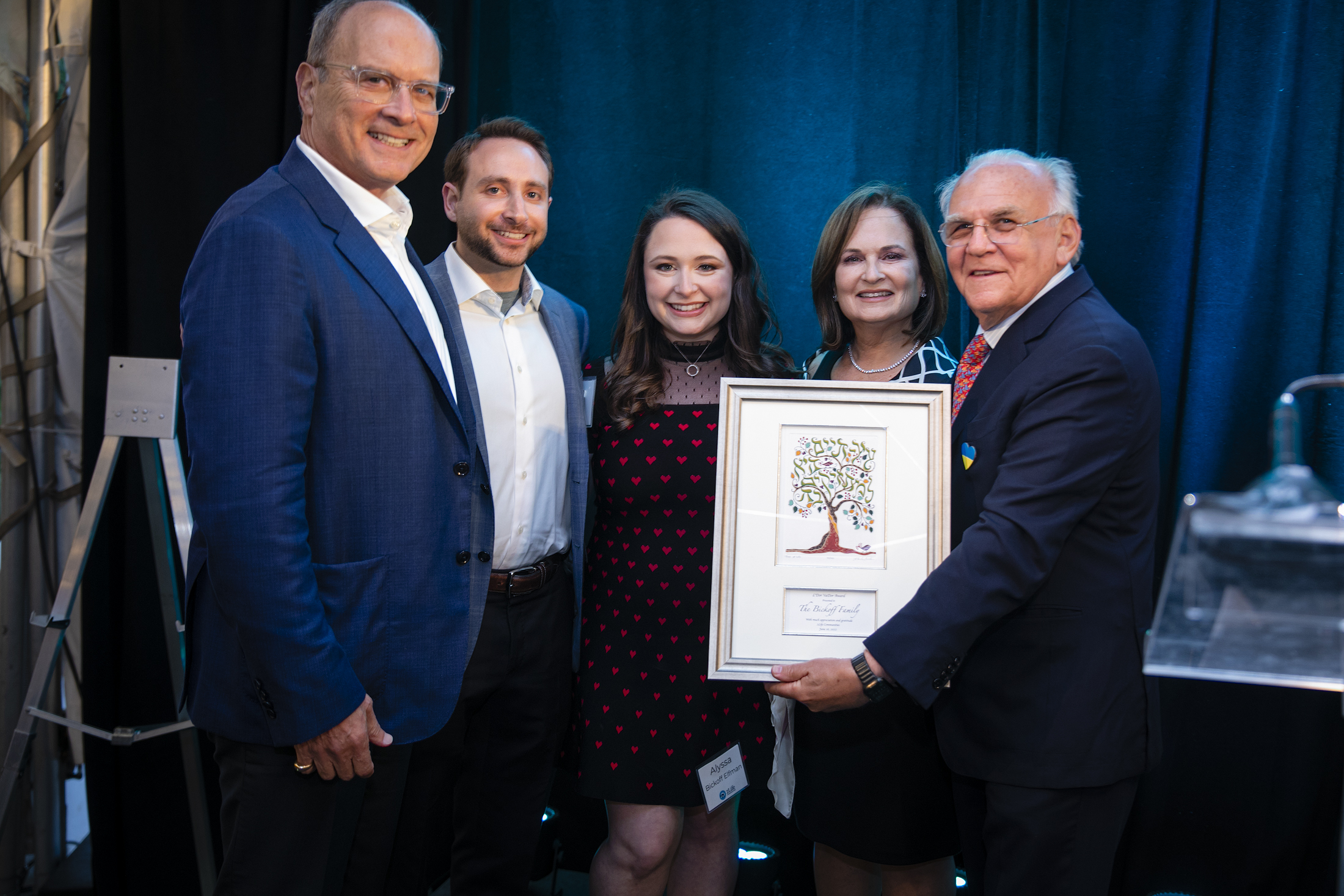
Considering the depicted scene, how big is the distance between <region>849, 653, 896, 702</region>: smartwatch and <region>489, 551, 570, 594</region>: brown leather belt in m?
0.77

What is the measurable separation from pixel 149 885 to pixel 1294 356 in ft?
12.0

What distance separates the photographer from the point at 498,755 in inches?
85.3

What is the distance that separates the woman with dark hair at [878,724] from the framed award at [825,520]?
23cm

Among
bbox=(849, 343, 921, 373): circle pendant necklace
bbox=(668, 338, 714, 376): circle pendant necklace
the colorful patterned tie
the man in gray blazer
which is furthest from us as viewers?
bbox=(668, 338, 714, 376): circle pendant necklace

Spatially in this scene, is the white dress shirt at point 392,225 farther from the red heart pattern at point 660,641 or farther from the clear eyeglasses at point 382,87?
the red heart pattern at point 660,641

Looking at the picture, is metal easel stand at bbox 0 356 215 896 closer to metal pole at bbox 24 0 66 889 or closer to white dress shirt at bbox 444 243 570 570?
metal pole at bbox 24 0 66 889

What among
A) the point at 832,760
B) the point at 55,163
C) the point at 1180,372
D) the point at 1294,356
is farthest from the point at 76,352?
the point at 1294,356

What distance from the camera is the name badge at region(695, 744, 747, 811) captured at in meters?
1.95

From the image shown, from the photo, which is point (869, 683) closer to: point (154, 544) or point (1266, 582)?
point (1266, 582)

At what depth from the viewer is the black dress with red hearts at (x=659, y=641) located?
2045mm

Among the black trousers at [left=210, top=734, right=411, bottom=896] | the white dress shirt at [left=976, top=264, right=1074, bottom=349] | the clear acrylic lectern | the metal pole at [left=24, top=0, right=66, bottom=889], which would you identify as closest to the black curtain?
the metal pole at [left=24, top=0, right=66, bottom=889]

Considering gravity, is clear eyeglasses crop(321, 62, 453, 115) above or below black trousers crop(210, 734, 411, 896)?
above

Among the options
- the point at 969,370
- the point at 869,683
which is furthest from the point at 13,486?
the point at 969,370

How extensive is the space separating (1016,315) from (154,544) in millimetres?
2303
